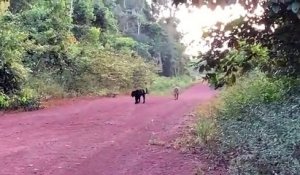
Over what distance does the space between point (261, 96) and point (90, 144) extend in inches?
145

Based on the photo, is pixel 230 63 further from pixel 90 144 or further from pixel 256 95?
pixel 90 144

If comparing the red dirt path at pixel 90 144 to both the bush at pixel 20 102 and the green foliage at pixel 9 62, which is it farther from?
the green foliage at pixel 9 62

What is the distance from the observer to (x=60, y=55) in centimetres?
2420

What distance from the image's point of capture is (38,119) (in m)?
14.2

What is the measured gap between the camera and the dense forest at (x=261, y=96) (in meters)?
5.90

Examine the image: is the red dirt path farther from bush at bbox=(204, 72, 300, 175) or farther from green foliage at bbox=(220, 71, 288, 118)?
green foliage at bbox=(220, 71, 288, 118)

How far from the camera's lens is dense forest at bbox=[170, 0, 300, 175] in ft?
19.4

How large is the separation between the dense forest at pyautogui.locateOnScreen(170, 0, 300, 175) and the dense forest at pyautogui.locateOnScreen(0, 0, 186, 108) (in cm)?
1043

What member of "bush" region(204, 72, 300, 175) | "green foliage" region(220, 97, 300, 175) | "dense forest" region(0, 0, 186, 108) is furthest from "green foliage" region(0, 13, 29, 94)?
"green foliage" region(220, 97, 300, 175)

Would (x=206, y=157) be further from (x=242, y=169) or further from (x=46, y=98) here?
(x=46, y=98)

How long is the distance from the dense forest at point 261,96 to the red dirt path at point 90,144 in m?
0.94

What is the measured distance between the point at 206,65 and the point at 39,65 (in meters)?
16.1

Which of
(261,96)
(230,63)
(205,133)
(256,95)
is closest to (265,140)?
(230,63)

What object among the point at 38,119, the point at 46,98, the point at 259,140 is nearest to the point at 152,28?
the point at 46,98
